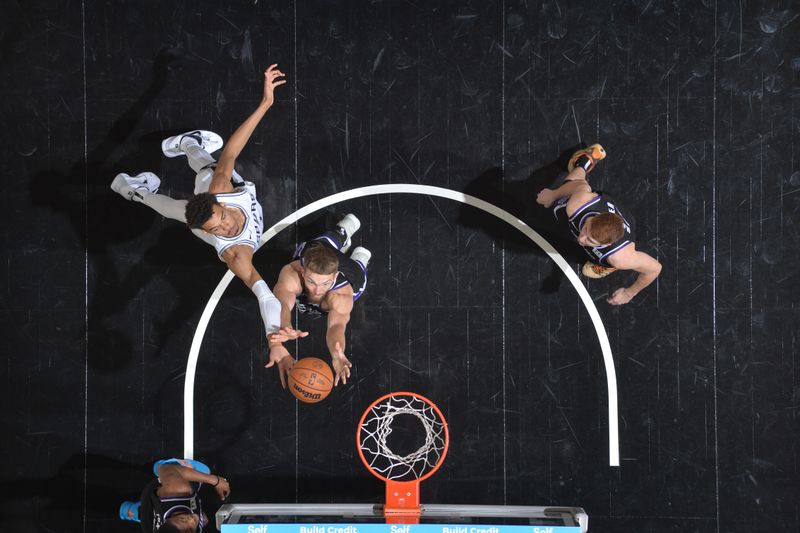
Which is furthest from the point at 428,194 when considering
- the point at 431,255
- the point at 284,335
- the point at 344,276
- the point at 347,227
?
the point at 284,335

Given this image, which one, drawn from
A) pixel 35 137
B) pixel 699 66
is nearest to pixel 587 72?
pixel 699 66

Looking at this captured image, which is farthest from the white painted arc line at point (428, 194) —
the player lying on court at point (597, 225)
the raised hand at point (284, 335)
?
the raised hand at point (284, 335)

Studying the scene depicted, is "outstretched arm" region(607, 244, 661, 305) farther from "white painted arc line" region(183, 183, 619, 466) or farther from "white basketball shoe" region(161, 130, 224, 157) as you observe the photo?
"white basketball shoe" region(161, 130, 224, 157)

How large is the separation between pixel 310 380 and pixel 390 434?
1467 mm

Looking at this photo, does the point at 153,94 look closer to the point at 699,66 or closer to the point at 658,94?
the point at 658,94

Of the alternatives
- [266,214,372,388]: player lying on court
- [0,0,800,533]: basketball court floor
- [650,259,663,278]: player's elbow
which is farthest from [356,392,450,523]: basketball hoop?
[650,259,663,278]: player's elbow

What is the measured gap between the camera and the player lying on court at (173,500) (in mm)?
5289

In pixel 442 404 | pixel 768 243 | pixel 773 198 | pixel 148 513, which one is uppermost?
pixel 773 198

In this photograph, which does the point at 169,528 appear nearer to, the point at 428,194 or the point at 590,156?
the point at 428,194

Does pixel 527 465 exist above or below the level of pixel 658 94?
below

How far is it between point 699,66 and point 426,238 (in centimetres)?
308

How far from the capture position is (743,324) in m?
5.90

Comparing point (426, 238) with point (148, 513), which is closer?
point (148, 513)

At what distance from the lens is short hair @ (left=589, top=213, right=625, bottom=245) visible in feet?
16.2
